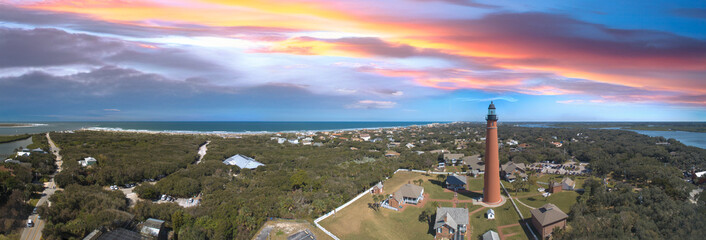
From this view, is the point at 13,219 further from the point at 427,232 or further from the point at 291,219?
the point at 427,232

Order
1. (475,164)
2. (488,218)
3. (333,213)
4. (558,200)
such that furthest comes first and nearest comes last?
(475,164) < (558,200) < (333,213) < (488,218)

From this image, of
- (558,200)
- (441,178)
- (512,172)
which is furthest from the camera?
(441,178)

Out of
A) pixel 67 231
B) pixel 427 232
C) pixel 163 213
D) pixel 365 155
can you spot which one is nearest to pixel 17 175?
pixel 67 231

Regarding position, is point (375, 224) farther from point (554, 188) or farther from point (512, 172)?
point (512, 172)

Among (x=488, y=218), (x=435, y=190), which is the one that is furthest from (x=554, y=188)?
(x=435, y=190)

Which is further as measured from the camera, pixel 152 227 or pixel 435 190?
pixel 435 190

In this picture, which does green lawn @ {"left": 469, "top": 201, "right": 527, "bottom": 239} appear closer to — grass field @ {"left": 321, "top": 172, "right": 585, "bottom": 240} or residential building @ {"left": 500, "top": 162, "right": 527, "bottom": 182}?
grass field @ {"left": 321, "top": 172, "right": 585, "bottom": 240}

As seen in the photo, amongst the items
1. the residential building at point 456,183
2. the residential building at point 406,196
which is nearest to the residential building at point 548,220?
the residential building at point 406,196

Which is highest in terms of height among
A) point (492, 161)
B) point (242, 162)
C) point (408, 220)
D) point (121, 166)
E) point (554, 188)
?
point (492, 161)
